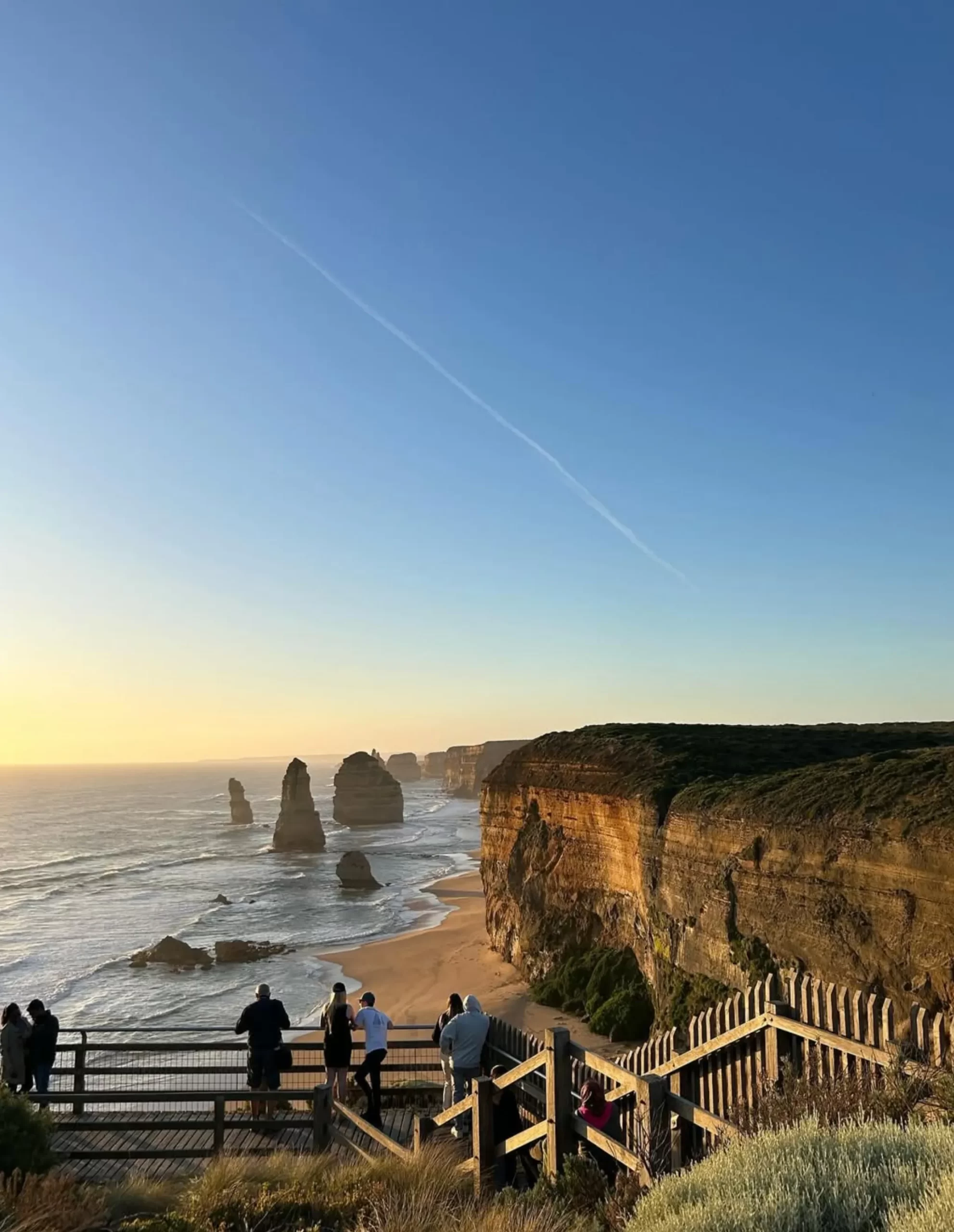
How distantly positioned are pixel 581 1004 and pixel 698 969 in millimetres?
6033

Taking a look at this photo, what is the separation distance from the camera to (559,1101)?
7.41 metres

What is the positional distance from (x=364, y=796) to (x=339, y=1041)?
10032 centimetres

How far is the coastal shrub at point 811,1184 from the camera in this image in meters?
4.45

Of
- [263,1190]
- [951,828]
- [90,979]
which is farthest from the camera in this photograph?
[90,979]

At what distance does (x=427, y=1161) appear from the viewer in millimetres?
8023

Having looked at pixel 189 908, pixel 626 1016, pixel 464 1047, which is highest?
pixel 464 1047

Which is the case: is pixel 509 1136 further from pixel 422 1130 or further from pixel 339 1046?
pixel 339 1046

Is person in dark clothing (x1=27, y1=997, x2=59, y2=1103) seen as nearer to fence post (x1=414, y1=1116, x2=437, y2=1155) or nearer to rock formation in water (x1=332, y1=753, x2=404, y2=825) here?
fence post (x1=414, y1=1116, x2=437, y2=1155)

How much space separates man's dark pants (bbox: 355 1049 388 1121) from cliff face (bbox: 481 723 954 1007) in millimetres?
8056

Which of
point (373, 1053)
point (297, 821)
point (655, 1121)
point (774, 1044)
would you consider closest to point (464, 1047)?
point (373, 1053)

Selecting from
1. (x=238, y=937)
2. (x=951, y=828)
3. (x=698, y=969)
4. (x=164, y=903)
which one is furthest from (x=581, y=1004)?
(x=164, y=903)

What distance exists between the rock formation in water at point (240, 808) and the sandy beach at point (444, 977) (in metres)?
84.1

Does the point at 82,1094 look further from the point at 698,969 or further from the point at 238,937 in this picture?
the point at 238,937

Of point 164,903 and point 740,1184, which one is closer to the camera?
point 740,1184
